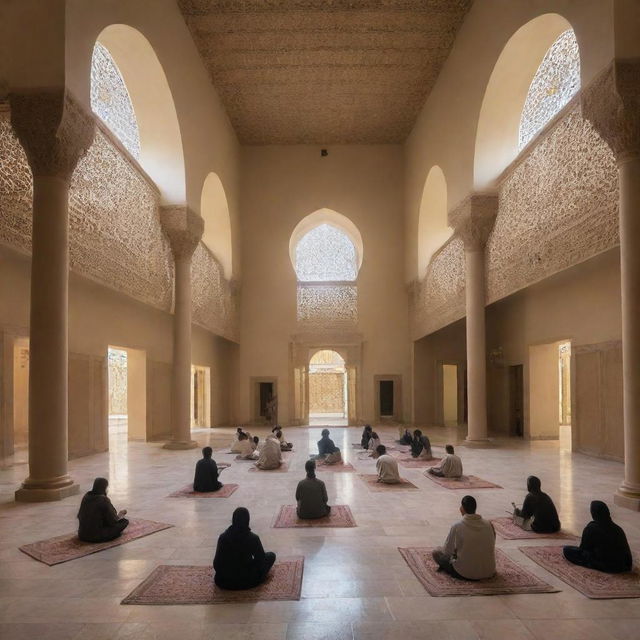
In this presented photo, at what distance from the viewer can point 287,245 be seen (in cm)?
1877

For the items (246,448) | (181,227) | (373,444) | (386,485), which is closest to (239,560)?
(386,485)

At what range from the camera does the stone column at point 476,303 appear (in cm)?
1145

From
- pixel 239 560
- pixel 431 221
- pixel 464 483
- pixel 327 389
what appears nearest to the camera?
pixel 239 560

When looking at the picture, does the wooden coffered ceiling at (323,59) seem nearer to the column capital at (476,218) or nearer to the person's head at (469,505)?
the column capital at (476,218)

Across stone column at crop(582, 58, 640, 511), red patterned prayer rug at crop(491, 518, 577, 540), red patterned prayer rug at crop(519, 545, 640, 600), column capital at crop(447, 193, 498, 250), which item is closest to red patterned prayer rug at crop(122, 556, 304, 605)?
red patterned prayer rug at crop(519, 545, 640, 600)

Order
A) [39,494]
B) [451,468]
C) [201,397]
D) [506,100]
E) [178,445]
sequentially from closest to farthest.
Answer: [39,494] < [451,468] < [506,100] < [178,445] < [201,397]

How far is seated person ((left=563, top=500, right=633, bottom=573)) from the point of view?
402cm

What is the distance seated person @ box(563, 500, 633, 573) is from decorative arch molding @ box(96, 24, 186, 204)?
9.37 metres

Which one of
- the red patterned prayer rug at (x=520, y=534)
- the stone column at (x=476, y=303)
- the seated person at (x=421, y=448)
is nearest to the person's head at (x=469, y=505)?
the red patterned prayer rug at (x=520, y=534)

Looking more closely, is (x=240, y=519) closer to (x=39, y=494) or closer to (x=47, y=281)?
(x=39, y=494)

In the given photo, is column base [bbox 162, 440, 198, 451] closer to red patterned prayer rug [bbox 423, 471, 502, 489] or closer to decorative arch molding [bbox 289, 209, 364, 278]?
red patterned prayer rug [bbox 423, 471, 502, 489]

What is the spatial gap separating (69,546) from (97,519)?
0.93ft

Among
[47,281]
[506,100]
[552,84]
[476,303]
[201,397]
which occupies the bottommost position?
[201,397]

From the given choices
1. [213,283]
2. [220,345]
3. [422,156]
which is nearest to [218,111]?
[213,283]
